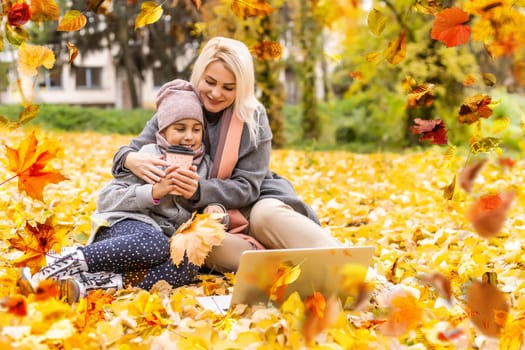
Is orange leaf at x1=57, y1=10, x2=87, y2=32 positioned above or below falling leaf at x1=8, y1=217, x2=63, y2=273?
above

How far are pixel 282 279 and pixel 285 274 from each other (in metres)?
0.02

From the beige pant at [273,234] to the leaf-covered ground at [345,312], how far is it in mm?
95

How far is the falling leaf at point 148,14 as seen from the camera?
213 centimetres

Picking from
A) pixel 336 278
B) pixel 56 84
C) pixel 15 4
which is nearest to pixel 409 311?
pixel 336 278

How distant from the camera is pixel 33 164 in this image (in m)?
1.95

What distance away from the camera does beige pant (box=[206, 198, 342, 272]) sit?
2775 mm

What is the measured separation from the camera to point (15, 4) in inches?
79.2

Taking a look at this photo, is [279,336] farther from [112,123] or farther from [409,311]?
[112,123]

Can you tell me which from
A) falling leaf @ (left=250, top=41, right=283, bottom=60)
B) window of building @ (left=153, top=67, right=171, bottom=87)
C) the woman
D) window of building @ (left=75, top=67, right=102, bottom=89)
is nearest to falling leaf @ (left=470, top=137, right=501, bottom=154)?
the woman

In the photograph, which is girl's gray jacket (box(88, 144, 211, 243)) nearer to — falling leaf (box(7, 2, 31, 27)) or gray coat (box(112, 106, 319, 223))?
gray coat (box(112, 106, 319, 223))

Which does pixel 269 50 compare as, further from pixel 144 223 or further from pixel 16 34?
pixel 16 34

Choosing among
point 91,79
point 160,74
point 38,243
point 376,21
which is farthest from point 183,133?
point 91,79

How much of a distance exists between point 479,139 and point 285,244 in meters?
0.88

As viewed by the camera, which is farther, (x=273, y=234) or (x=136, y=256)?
(x=273, y=234)
